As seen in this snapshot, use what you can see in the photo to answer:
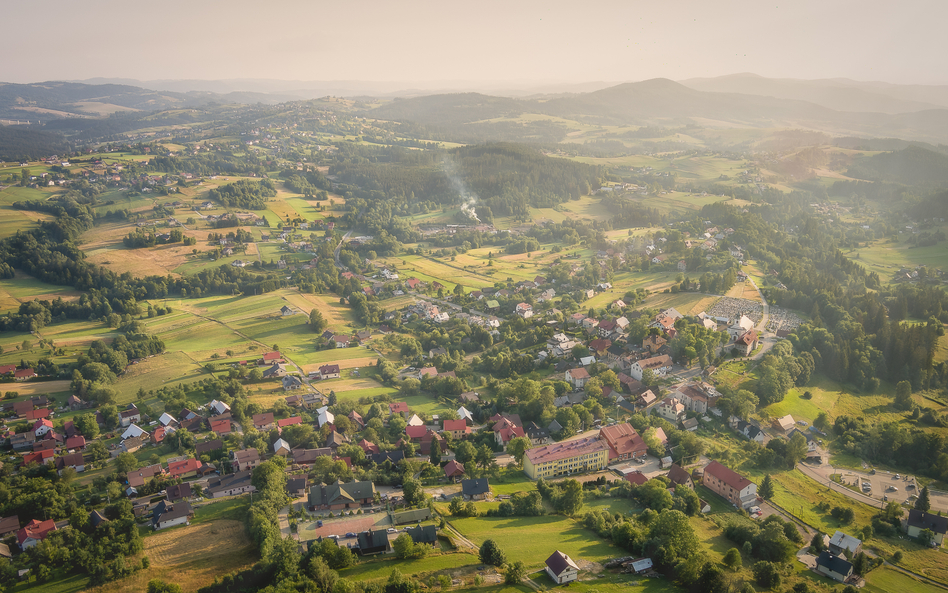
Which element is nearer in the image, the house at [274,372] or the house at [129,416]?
the house at [129,416]

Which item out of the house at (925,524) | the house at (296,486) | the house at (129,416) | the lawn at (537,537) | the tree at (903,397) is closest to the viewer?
the lawn at (537,537)

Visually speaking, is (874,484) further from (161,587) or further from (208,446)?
(208,446)

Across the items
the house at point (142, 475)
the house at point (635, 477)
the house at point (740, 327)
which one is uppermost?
the house at point (740, 327)

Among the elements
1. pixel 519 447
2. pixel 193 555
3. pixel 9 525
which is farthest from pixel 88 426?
pixel 519 447

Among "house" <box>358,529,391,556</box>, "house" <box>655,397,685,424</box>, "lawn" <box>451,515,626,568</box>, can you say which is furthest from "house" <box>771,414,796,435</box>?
"house" <box>358,529,391,556</box>

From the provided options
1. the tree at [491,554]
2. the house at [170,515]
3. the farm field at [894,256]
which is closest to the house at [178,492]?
the house at [170,515]

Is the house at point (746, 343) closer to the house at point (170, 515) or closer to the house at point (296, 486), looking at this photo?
the house at point (296, 486)
